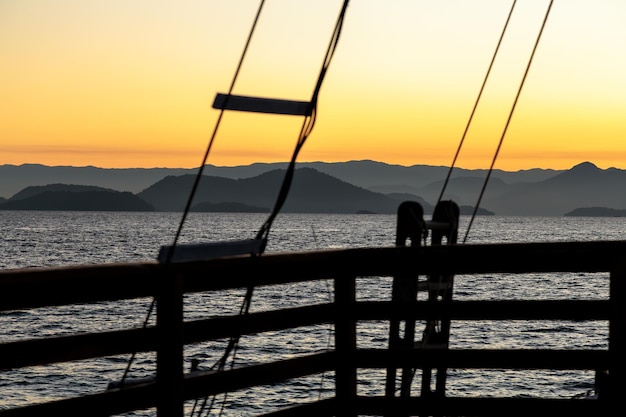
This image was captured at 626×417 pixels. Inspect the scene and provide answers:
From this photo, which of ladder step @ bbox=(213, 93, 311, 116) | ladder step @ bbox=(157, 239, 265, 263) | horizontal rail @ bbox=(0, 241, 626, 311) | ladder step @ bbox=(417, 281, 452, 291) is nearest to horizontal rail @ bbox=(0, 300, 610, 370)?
horizontal rail @ bbox=(0, 241, 626, 311)

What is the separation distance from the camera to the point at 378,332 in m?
36.4

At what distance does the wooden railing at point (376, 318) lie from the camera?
4.16m

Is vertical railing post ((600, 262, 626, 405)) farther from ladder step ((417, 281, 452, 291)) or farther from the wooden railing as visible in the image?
ladder step ((417, 281, 452, 291))

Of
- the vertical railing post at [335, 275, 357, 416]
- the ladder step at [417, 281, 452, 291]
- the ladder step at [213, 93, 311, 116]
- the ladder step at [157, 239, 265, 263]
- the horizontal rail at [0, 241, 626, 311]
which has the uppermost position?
the ladder step at [213, 93, 311, 116]

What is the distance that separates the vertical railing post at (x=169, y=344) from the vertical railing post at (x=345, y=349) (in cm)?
133

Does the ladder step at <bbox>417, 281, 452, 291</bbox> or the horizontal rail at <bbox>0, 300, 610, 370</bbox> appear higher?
the ladder step at <bbox>417, 281, 452, 291</bbox>

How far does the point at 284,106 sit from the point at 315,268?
3.64ft

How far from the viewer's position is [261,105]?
4191 millimetres

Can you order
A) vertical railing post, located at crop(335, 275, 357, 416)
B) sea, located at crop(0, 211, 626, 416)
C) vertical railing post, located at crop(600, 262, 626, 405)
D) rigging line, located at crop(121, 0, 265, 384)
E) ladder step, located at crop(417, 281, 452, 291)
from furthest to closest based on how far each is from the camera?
sea, located at crop(0, 211, 626, 416), ladder step, located at crop(417, 281, 452, 291), vertical railing post, located at crop(335, 275, 357, 416), vertical railing post, located at crop(600, 262, 626, 405), rigging line, located at crop(121, 0, 265, 384)

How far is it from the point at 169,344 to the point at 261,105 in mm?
1208

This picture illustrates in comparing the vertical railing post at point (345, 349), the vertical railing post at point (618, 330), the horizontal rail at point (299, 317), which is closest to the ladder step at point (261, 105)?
the horizontal rail at point (299, 317)

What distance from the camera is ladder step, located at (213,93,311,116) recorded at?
13.3 ft

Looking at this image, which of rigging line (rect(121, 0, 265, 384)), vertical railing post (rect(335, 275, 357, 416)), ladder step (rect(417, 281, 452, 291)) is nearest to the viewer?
rigging line (rect(121, 0, 265, 384))

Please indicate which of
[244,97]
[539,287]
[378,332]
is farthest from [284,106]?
[539,287]
